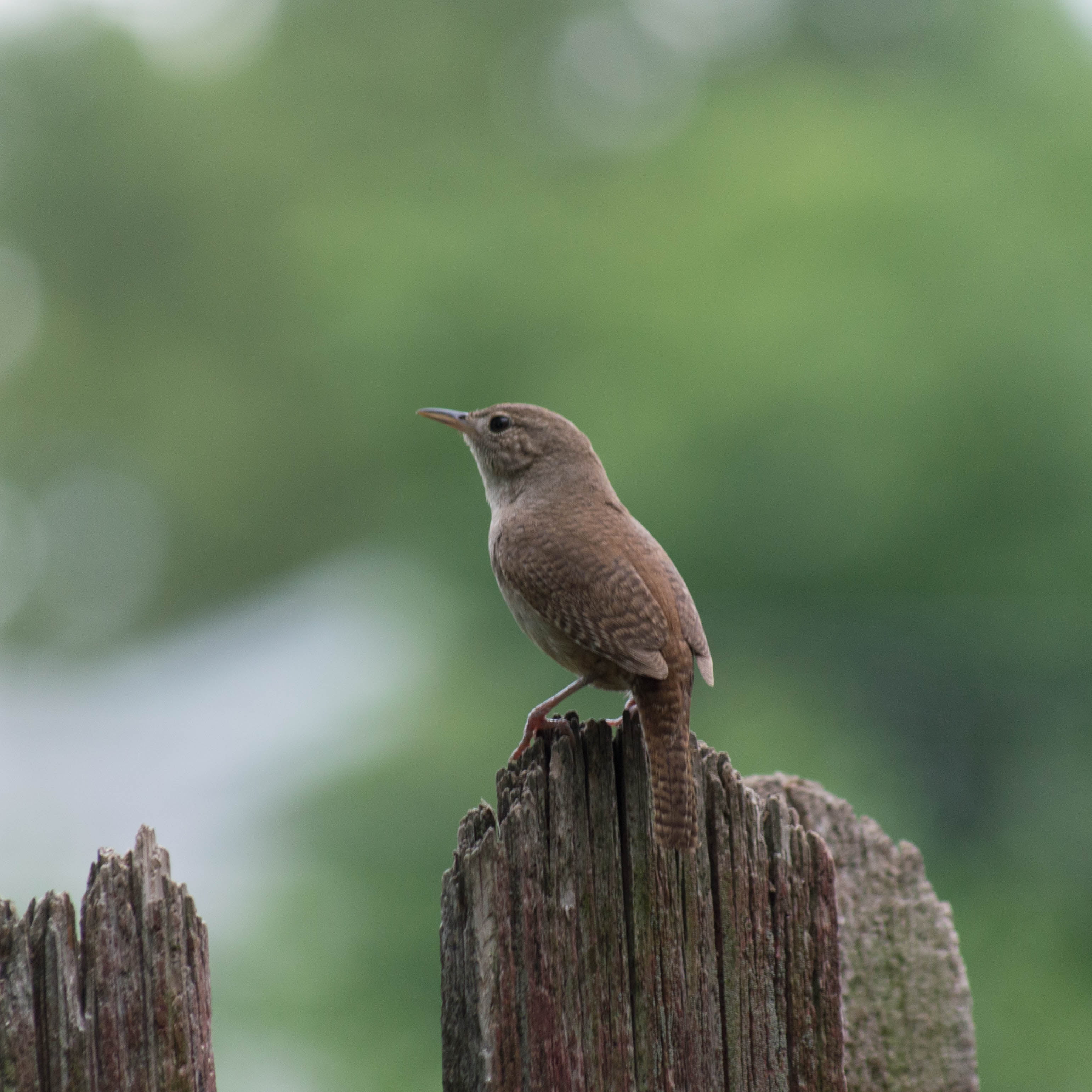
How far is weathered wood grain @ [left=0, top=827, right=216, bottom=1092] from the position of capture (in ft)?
5.24

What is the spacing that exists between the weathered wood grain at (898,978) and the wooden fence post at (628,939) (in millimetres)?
527

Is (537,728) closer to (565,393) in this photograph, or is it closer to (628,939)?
(628,939)

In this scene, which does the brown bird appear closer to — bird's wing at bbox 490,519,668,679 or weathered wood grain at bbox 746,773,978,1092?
bird's wing at bbox 490,519,668,679

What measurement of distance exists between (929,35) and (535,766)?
1000 centimetres

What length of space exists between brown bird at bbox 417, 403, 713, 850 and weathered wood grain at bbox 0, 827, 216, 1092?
789mm

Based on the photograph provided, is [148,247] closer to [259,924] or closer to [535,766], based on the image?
[259,924]

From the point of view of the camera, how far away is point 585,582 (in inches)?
116

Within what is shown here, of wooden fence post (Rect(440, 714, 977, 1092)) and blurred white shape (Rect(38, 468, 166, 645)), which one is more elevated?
blurred white shape (Rect(38, 468, 166, 645))

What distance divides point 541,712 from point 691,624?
43 cm

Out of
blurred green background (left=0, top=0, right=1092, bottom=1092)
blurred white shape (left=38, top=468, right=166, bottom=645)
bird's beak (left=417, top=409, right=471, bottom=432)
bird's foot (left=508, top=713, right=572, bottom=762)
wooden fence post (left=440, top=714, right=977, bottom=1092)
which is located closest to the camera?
wooden fence post (left=440, top=714, right=977, bottom=1092)

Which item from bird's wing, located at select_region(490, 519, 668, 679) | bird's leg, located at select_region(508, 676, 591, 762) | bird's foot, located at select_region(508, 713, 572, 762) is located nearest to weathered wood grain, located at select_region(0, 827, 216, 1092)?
bird's foot, located at select_region(508, 713, 572, 762)

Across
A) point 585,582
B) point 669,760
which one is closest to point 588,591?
point 585,582

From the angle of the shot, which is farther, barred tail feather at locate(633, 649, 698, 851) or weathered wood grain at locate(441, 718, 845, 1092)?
barred tail feather at locate(633, 649, 698, 851)

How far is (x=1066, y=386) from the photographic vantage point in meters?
7.77
